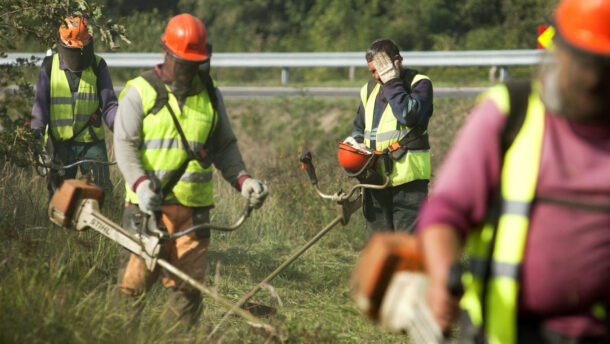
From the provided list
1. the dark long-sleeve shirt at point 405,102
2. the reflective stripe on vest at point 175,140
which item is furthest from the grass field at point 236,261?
the dark long-sleeve shirt at point 405,102

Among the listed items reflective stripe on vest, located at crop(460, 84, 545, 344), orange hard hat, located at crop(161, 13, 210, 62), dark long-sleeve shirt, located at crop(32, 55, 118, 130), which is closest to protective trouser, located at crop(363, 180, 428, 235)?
orange hard hat, located at crop(161, 13, 210, 62)

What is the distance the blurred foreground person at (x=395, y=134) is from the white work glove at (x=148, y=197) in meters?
1.85

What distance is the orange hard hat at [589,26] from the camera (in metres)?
1.96

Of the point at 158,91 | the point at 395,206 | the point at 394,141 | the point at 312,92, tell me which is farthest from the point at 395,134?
the point at 312,92

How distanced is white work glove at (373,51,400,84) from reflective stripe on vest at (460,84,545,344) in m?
3.20

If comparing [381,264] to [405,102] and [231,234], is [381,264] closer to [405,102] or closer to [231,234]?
[405,102]

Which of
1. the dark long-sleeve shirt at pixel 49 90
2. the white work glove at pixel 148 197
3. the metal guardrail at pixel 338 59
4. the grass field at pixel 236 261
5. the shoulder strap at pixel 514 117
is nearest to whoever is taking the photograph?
the shoulder strap at pixel 514 117

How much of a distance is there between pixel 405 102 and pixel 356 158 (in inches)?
20.2

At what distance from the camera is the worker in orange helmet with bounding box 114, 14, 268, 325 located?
3.99 meters

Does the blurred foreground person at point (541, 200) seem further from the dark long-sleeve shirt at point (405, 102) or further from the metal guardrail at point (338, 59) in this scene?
the metal guardrail at point (338, 59)

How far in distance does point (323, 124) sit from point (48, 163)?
665 cm

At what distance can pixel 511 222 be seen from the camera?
2057mm

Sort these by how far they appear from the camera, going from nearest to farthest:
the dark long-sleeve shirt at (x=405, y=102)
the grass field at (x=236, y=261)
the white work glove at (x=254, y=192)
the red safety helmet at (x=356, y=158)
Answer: the grass field at (x=236, y=261)
the white work glove at (x=254, y=192)
the dark long-sleeve shirt at (x=405, y=102)
the red safety helmet at (x=356, y=158)

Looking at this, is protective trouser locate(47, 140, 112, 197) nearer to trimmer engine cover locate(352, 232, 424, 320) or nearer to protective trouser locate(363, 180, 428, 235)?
protective trouser locate(363, 180, 428, 235)
